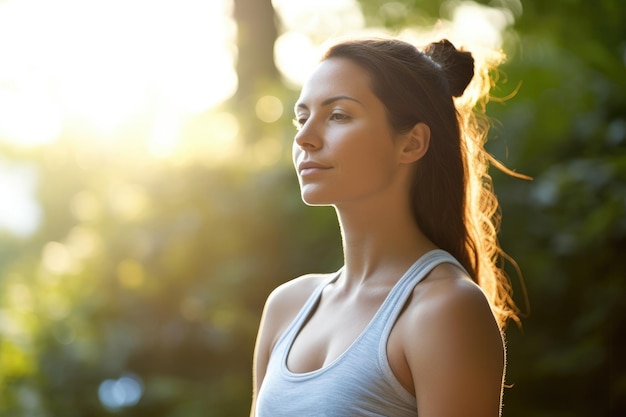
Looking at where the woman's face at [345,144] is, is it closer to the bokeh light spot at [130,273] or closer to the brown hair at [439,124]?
the brown hair at [439,124]

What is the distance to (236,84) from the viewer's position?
552cm

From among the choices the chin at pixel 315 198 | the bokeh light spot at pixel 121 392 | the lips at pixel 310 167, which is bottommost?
the bokeh light spot at pixel 121 392

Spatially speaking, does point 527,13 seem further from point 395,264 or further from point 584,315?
point 395,264

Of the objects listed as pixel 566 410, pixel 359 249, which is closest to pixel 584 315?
pixel 566 410

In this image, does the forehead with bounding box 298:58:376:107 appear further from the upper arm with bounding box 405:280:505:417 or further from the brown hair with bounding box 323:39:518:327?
the upper arm with bounding box 405:280:505:417

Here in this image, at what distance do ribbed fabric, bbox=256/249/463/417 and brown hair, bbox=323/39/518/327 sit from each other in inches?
5.5

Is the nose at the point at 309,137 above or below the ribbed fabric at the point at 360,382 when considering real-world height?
above

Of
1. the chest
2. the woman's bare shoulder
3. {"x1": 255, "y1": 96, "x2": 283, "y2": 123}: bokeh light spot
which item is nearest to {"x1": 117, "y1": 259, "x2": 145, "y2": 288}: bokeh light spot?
{"x1": 255, "y1": 96, "x2": 283, "y2": 123}: bokeh light spot

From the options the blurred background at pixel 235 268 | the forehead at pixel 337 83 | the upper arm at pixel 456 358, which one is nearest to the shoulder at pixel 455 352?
the upper arm at pixel 456 358

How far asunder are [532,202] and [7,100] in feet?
17.7

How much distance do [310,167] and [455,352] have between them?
425mm

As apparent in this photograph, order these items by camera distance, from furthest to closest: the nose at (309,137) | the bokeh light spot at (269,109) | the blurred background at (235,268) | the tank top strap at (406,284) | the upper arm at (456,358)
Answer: the bokeh light spot at (269,109)
the blurred background at (235,268)
the nose at (309,137)
the tank top strap at (406,284)
the upper arm at (456,358)

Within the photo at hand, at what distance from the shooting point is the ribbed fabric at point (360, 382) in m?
1.42

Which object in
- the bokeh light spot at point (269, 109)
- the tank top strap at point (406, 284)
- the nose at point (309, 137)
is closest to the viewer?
the tank top strap at point (406, 284)
